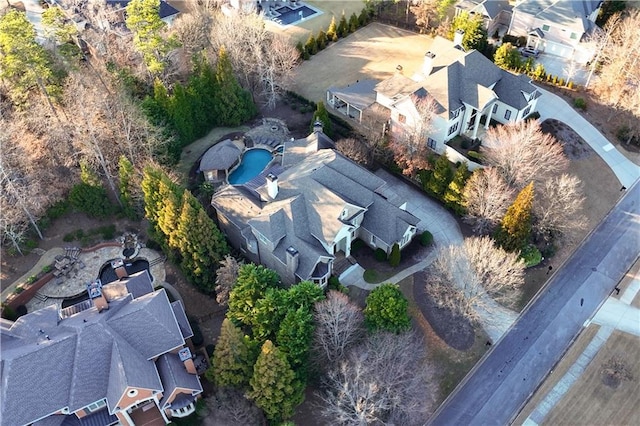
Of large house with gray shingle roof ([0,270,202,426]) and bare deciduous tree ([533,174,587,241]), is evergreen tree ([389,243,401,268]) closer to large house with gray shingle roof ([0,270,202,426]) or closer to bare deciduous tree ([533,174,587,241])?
bare deciduous tree ([533,174,587,241])

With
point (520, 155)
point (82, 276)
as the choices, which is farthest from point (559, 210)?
point (82, 276)

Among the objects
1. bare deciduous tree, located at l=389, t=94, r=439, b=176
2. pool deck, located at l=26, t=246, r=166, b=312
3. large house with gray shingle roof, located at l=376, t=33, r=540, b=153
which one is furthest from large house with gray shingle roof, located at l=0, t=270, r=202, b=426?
large house with gray shingle roof, located at l=376, t=33, r=540, b=153

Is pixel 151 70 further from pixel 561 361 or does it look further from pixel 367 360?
pixel 561 361

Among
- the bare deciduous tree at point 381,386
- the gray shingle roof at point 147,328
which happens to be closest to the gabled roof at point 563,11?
the bare deciduous tree at point 381,386

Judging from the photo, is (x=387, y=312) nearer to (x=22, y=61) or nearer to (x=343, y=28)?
(x=22, y=61)

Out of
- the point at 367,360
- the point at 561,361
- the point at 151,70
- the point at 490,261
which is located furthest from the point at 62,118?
the point at 561,361

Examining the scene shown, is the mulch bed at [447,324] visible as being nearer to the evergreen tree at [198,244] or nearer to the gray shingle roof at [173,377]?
the evergreen tree at [198,244]
